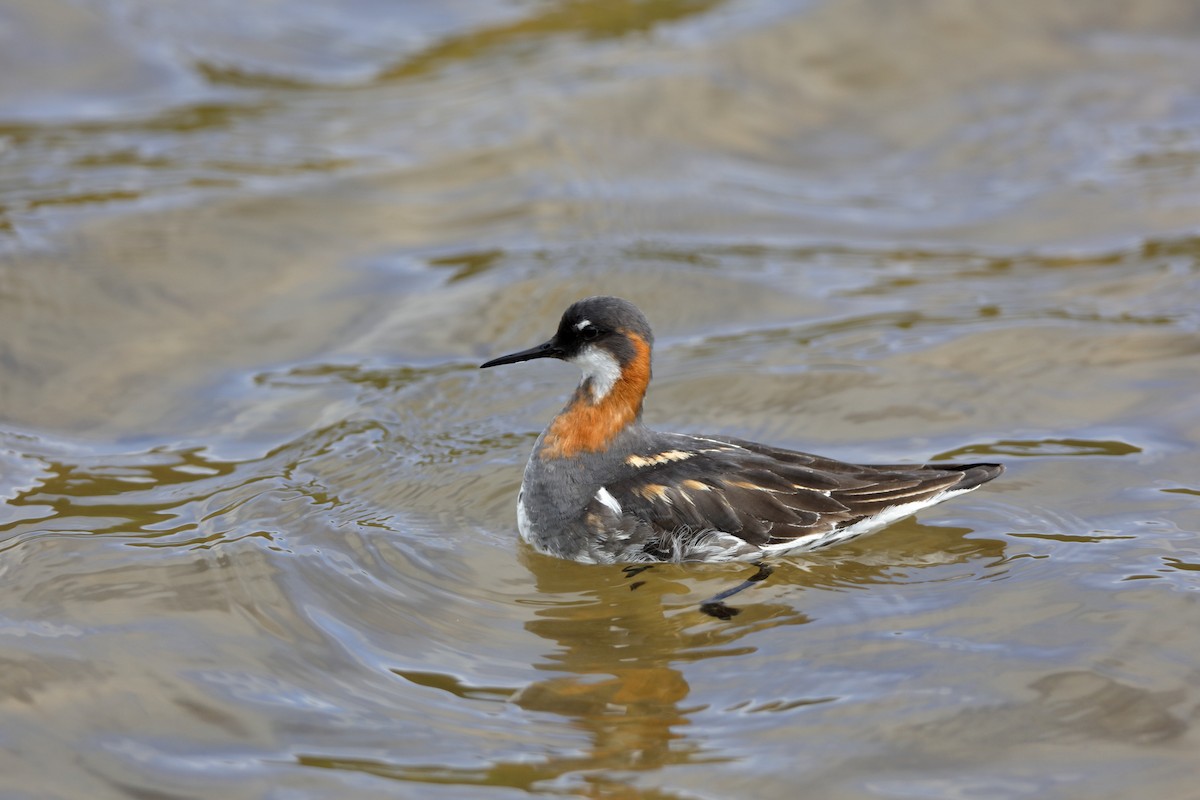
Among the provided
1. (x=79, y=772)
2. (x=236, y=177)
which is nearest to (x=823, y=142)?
(x=236, y=177)

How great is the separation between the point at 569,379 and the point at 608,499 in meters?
2.12

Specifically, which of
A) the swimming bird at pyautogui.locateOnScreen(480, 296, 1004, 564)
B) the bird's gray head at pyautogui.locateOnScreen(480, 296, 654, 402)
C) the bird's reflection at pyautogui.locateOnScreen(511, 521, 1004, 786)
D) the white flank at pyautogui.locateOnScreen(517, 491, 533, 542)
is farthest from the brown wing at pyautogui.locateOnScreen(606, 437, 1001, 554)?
the bird's gray head at pyautogui.locateOnScreen(480, 296, 654, 402)

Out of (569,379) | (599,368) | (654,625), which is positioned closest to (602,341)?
(599,368)

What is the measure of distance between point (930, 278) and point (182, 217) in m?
5.61

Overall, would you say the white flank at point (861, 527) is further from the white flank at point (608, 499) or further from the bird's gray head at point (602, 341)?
the bird's gray head at point (602, 341)

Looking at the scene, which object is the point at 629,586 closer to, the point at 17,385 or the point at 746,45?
the point at 17,385

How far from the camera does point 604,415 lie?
291 inches

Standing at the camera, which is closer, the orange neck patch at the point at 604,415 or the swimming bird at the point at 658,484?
the swimming bird at the point at 658,484

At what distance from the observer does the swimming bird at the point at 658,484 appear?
22.8 ft

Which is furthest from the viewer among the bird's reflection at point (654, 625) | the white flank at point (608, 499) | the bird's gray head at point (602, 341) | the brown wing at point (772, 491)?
the bird's gray head at point (602, 341)

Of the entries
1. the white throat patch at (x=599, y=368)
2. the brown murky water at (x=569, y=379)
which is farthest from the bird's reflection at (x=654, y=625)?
the white throat patch at (x=599, y=368)

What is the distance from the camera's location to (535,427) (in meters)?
8.51

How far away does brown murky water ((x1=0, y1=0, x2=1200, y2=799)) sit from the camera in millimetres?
5672

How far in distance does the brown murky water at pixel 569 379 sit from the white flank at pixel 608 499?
39cm
